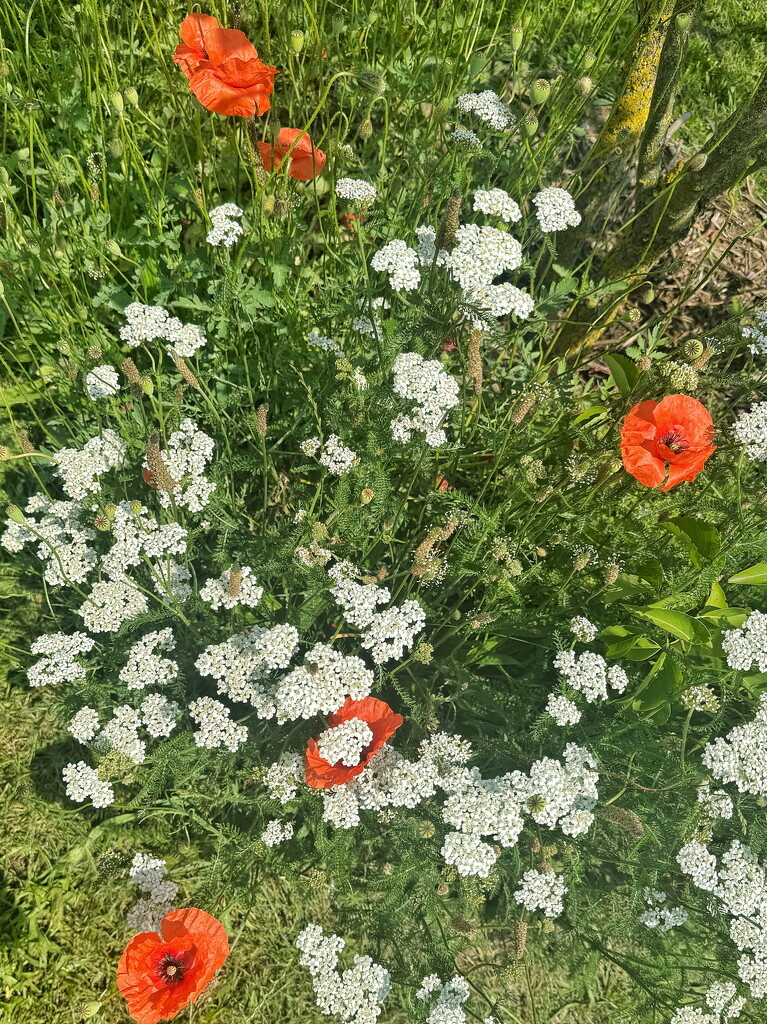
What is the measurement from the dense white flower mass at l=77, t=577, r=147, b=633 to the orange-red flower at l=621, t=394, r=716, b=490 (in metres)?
1.61

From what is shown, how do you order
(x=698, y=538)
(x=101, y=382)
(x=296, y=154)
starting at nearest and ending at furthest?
(x=698, y=538), (x=101, y=382), (x=296, y=154)

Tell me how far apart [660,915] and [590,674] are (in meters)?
0.93

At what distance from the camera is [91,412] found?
3.26 m

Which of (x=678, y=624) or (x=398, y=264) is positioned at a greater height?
(x=398, y=264)

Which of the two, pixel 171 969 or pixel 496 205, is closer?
pixel 171 969

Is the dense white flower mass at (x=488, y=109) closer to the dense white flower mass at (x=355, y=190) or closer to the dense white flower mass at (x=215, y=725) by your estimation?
the dense white flower mass at (x=355, y=190)

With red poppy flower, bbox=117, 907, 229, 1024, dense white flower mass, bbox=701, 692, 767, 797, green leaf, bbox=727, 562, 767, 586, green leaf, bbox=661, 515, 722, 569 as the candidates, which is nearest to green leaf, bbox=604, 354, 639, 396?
green leaf, bbox=661, 515, 722, 569

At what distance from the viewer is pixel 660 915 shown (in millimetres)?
2639

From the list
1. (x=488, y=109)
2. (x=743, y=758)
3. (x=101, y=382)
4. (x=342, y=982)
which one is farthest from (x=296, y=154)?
(x=342, y=982)

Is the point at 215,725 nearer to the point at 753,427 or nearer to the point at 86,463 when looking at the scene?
the point at 86,463

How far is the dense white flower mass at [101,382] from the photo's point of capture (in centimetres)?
263

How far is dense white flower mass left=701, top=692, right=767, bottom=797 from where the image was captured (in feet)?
7.72

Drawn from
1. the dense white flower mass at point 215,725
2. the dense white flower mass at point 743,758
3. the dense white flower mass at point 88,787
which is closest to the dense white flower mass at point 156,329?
the dense white flower mass at point 215,725

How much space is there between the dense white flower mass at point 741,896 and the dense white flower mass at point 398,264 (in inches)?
78.3
